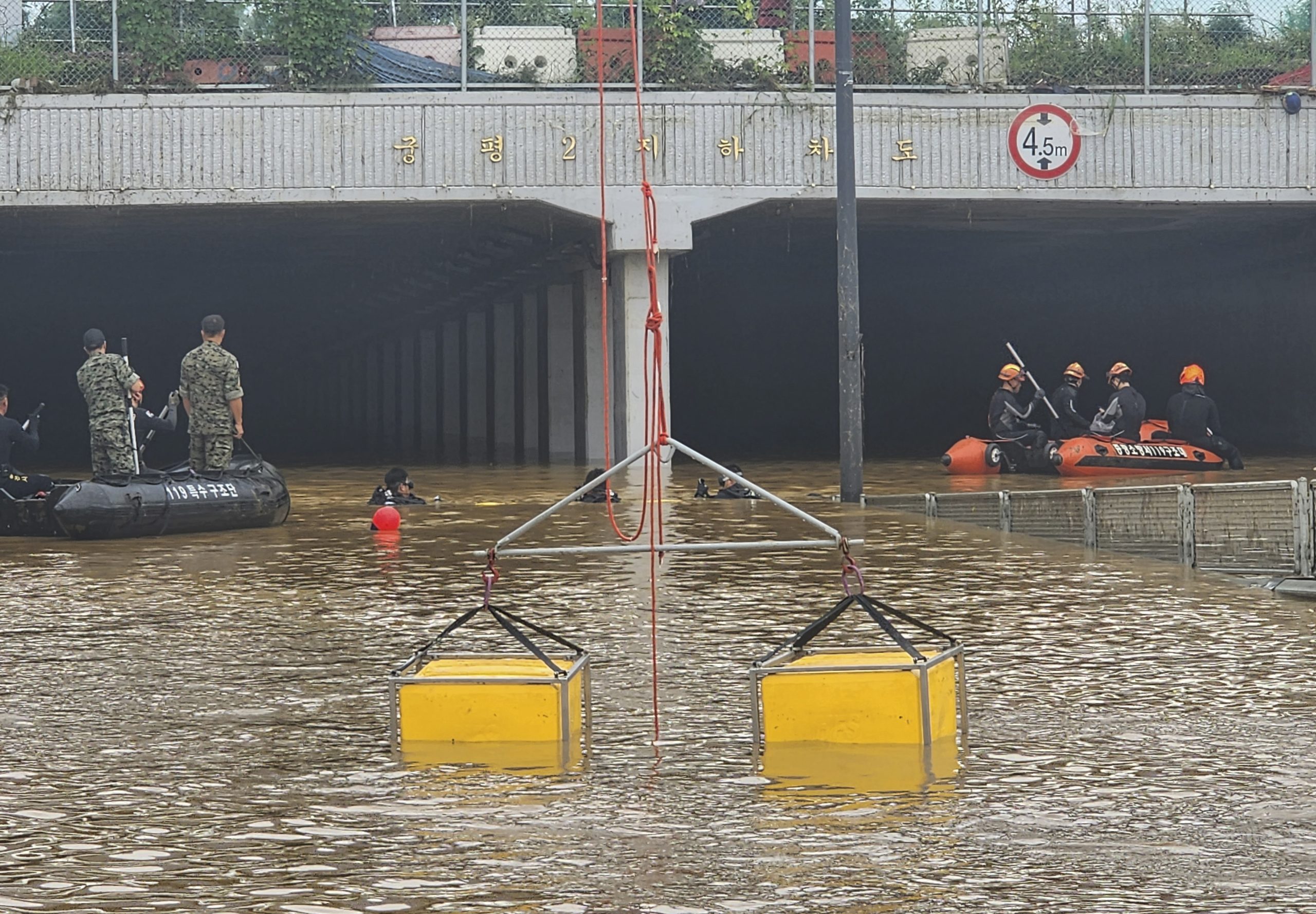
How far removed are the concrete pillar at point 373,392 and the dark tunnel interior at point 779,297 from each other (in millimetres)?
3634

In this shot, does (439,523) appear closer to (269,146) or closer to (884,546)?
(884,546)

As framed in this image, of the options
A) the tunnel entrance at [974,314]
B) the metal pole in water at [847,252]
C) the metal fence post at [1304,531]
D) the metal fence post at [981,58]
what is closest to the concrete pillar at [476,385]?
the tunnel entrance at [974,314]

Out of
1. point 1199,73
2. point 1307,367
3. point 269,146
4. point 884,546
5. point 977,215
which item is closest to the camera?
point 884,546

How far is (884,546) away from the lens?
16.1 meters

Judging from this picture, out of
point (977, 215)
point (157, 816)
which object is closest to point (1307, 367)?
point (977, 215)

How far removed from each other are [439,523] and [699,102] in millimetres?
10117

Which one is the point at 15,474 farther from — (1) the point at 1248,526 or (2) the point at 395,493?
(1) the point at 1248,526

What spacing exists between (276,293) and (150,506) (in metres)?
33.1

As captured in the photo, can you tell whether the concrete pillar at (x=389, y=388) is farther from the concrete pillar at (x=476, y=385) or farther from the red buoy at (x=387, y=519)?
the red buoy at (x=387, y=519)

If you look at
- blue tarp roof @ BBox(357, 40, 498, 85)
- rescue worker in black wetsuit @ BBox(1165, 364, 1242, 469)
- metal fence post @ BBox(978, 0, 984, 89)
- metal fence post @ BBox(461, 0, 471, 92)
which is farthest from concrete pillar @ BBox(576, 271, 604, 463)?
rescue worker in black wetsuit @ BBox(1165, 364, 1242, 469)

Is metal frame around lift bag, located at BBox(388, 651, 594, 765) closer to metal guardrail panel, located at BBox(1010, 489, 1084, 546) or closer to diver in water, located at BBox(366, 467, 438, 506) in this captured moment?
metal guardrail panel, located at BBox(1010, 489, 1084, 546)

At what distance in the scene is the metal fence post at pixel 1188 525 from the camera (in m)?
14.1

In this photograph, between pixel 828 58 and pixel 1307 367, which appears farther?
pixel 1307 367

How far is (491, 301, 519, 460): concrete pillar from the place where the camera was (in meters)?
41.3
